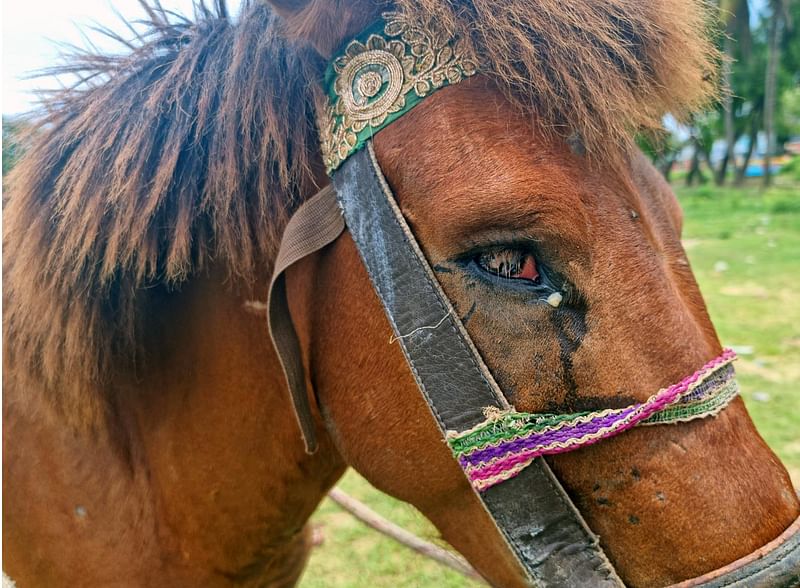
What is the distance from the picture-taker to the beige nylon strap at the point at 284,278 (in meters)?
1.21

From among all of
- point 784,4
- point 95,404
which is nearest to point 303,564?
point 95,404

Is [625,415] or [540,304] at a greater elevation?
[540,304]

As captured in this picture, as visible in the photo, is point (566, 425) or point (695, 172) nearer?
point (566, 425)

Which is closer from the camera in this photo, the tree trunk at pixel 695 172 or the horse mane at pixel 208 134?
the horse mane at pixel 208 134

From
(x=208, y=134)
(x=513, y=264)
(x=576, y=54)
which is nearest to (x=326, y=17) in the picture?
(x=208, y=134)

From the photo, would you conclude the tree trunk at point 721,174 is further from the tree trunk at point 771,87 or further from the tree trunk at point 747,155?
the tree trunk at point 771,87

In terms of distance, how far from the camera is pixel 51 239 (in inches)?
53.8

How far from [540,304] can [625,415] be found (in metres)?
0.24

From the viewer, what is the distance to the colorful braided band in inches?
40.0

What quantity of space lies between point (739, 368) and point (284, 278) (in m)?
5.06

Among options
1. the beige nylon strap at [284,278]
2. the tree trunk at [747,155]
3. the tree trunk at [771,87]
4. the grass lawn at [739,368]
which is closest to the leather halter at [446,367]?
the beige nylon strap at [284,278]

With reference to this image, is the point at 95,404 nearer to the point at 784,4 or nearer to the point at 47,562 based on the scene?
the point at 47,562

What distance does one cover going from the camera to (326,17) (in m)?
1.17

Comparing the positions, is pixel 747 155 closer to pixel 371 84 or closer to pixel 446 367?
pixel 371 84
